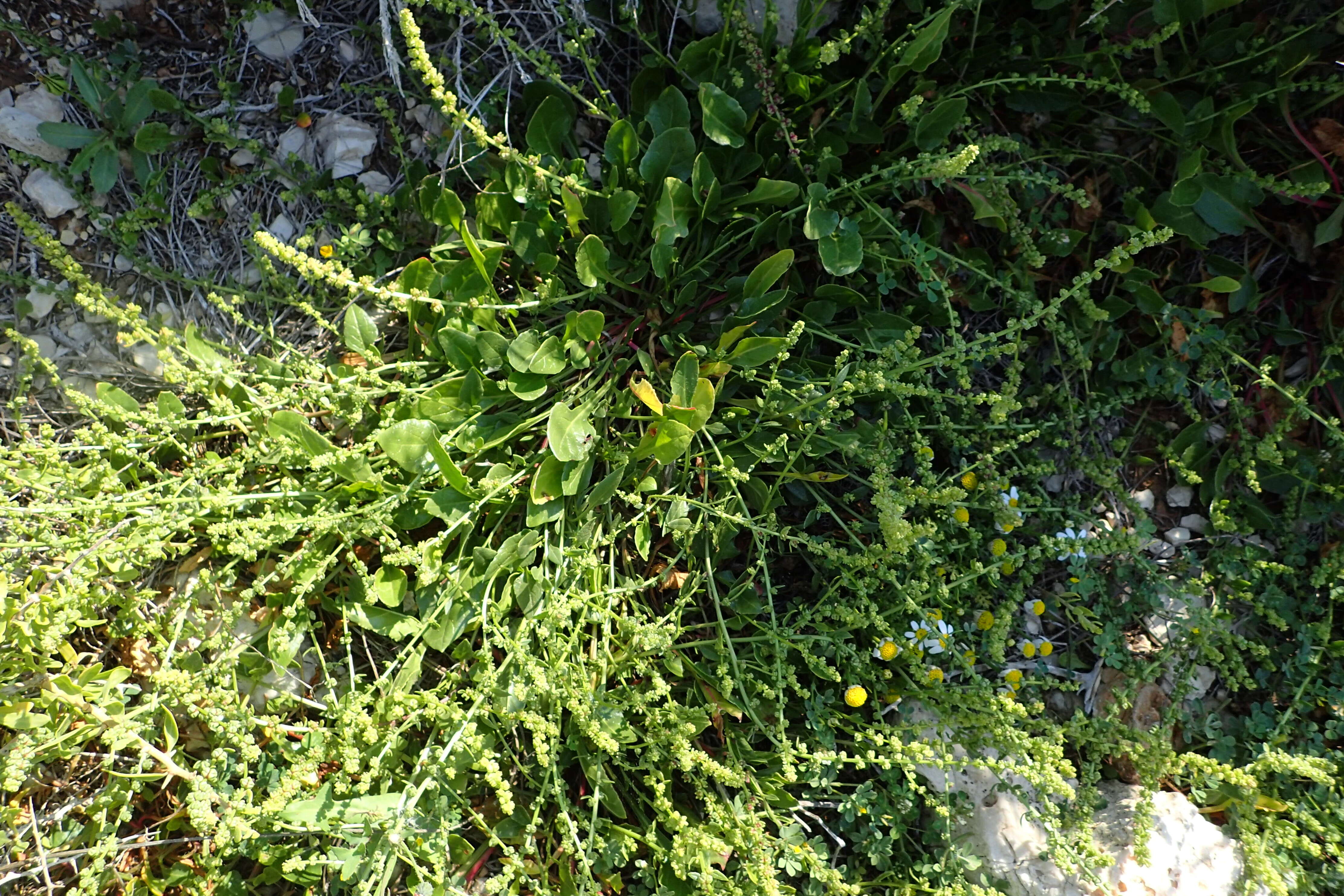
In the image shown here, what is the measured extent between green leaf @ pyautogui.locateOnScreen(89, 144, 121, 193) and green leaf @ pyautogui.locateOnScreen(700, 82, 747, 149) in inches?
66.6

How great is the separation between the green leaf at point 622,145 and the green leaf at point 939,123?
0.74 meters

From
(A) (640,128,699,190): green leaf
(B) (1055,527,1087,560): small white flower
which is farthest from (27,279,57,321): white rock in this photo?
(B) (1055,527,1087,560): small white flower

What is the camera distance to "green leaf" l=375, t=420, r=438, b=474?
2178 millimetres

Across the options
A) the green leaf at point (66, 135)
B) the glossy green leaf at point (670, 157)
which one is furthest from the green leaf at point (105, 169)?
the glossy green leaf at point (670, 157)

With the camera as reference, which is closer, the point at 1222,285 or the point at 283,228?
the point at 1222,285

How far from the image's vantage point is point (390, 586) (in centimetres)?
237

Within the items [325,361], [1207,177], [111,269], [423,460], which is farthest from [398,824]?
[1207,177]

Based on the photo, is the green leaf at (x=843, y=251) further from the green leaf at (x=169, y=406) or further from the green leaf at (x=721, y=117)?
the green leaf at (x=169, y=406)

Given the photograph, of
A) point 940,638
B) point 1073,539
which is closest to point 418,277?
point 940,638

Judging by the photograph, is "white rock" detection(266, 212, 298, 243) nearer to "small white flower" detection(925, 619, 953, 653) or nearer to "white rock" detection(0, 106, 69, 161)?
"white rock" detection(0, 106, 69, 161)

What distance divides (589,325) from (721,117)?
2.13 feet

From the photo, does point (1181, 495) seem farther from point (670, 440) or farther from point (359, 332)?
point (359, 332)

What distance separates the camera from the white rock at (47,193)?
2.59 metres

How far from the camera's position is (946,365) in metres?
2.50
